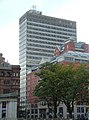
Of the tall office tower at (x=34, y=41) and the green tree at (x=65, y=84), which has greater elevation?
the tall office tower at (x=34, y=41)

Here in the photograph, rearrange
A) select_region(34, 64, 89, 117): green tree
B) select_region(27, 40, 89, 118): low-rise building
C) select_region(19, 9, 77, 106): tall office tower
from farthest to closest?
select_region(19, 9, 77, 106): tall office tower, select_region(27, 40, 89, 118): low-rise building, select_region(34, 64, 89, 117): green tree

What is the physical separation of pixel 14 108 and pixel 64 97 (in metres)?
19.0

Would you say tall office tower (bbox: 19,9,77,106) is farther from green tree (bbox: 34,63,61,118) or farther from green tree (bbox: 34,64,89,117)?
green tree (bbox: 34,64,89,117)

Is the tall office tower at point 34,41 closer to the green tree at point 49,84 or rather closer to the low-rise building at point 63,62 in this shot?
the low-rise building at point 63,62

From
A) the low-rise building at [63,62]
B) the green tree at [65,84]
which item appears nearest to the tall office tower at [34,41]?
the low-rise building at [63,62]

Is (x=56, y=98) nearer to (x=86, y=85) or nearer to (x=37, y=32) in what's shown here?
(x=86, y=85)

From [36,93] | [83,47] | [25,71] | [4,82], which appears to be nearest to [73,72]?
[36,93]

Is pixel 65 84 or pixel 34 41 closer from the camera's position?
pixel 65 84

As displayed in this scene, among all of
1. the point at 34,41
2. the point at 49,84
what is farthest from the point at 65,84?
the point at 34,41

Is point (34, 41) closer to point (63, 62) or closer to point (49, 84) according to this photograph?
point (63, 62)

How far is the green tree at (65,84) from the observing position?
73.1m

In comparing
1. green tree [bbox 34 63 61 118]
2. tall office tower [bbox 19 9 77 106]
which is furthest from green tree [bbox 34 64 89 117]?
tall office tower [bbox 19 9 77 106]

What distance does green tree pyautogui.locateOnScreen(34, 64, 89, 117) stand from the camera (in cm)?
7312

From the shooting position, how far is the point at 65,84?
76.0 m
